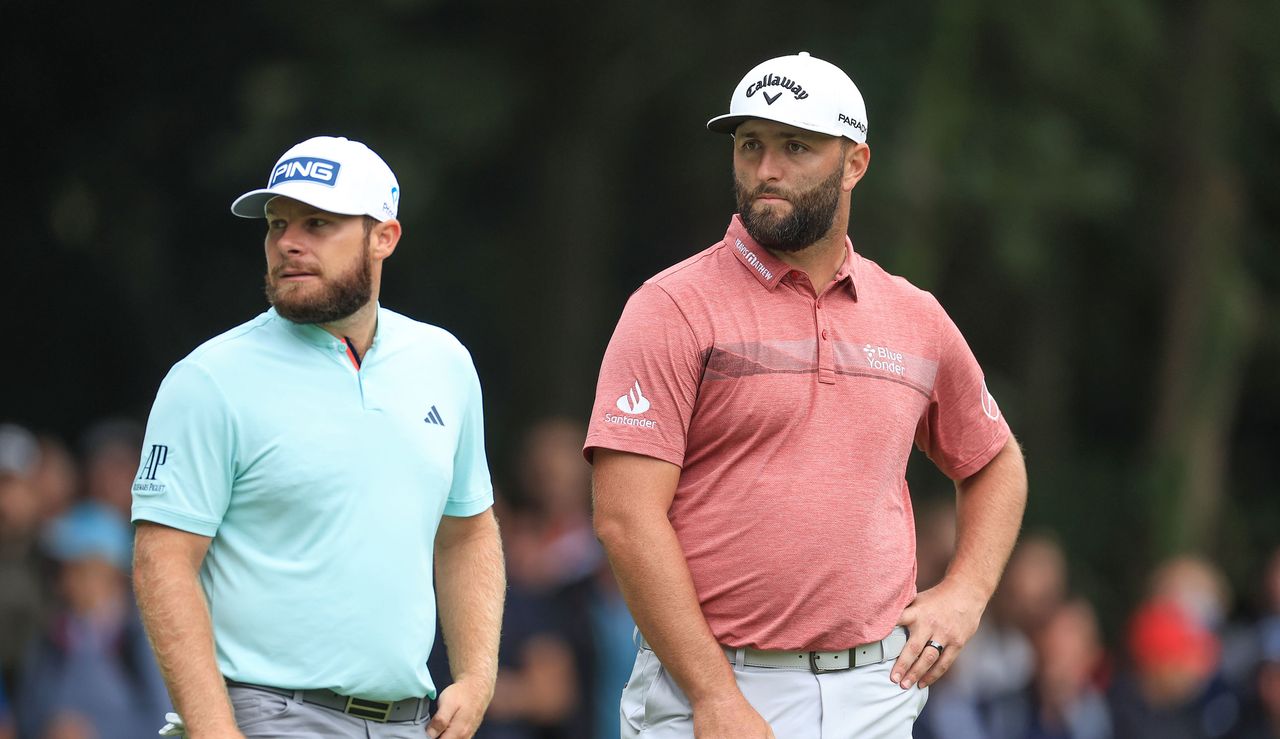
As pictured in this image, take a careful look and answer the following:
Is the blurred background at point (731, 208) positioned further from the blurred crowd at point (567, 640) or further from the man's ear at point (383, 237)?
the man's ear at point (383, 237)

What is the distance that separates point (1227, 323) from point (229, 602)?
12.6m

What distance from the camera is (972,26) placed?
13797mm

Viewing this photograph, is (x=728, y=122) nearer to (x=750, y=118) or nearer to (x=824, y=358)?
(x=750, y=118)

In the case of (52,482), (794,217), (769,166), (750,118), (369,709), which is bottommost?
(369,709)

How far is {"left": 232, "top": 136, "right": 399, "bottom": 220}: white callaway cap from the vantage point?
5.24m

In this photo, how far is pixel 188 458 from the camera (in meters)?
4.97

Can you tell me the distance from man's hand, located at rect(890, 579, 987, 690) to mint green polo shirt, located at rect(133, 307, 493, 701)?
50.4 inches

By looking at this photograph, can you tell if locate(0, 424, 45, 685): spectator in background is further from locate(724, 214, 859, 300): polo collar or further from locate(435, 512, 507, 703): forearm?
locate(724, 214, 859, 300): polo collar

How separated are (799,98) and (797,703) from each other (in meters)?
1.59

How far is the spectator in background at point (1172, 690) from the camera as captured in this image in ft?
39.2

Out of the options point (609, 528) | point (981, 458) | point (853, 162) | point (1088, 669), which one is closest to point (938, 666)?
point (981, 458)

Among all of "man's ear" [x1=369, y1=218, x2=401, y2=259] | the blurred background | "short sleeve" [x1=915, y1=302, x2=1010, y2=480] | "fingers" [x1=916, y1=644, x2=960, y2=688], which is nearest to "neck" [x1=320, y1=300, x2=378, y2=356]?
"man's ear" [x1=369, y1=218, x2=401, y2=259]

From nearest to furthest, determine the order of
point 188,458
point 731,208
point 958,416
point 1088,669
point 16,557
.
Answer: point 188,458 < point 958,416 < point 16,557 < point 1088,669 < point 731,208

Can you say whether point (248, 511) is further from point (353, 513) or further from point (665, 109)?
point (665, 109)
